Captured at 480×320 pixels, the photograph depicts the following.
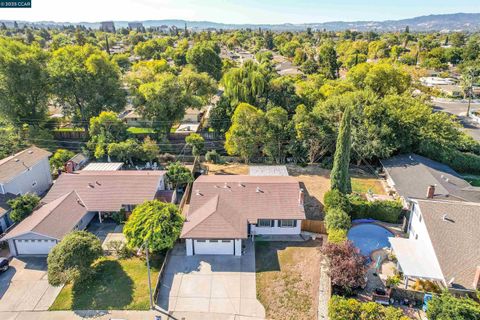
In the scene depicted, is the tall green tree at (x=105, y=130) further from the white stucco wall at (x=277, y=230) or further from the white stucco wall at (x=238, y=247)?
the white stucco wall at (x=238, y=247)

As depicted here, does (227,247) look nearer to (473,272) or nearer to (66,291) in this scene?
(66,291)

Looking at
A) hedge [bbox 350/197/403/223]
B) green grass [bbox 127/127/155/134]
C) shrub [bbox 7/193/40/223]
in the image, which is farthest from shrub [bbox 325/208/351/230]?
green grass [bbox 127/127/155/134]

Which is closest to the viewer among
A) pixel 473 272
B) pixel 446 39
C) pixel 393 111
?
pixel 473 272

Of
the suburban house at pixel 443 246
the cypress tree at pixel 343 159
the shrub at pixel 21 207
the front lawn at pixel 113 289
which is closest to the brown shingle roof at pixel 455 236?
the suburban house at pixel 443 246

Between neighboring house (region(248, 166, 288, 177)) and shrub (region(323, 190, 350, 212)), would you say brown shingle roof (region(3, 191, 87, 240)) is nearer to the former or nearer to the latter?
neighboring house (region(248, 166, 288, 177))

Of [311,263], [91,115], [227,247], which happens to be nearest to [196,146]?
[91,115]

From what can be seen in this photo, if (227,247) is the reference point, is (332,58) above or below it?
above
